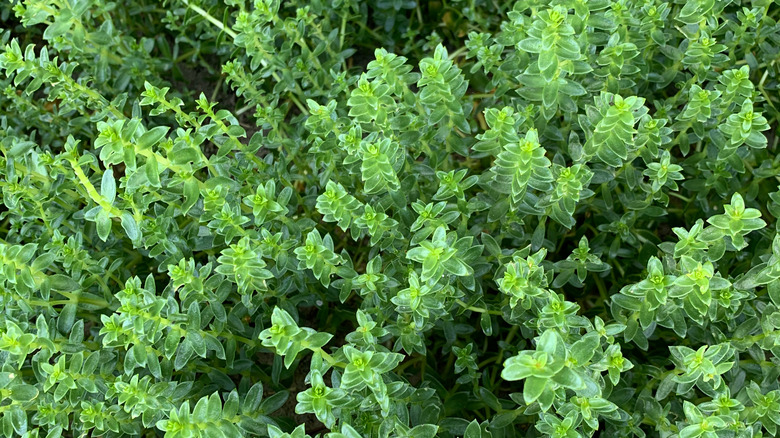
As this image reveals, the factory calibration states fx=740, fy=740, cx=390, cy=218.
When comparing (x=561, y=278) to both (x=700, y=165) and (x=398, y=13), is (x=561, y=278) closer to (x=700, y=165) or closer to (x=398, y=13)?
(x=700, y=165)

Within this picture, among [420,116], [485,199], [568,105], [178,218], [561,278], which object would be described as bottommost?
[178,218]

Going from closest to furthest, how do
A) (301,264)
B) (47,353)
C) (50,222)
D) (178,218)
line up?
(47,353), (301,264), (50,222), (178,218)

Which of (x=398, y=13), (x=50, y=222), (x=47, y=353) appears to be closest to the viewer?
(x=47, y=353)

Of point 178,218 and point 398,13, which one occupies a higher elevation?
point 398,13

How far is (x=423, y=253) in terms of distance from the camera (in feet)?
6.91

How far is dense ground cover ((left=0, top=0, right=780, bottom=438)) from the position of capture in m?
2.10

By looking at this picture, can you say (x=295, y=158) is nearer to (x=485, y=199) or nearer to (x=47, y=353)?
(x=485, y=199)

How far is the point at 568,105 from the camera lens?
248 cm

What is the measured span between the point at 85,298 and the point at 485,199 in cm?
143

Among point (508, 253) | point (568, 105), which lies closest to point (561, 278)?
point (508, 253)

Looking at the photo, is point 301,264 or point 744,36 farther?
point 744,36

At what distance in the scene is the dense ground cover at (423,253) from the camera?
2.10 meters

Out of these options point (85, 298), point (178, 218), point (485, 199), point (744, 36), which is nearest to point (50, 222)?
point (85, 298)

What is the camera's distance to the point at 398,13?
4023mm
